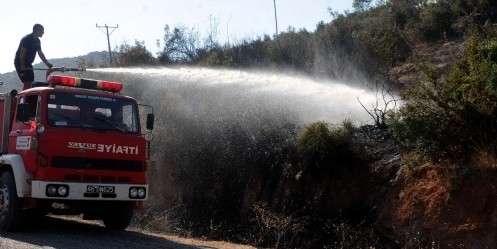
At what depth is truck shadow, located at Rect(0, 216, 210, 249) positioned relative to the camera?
33.7ft

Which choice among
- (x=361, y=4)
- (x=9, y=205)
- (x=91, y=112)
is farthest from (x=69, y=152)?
(x=361, y=4)

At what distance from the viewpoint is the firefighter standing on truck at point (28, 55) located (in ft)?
42.4

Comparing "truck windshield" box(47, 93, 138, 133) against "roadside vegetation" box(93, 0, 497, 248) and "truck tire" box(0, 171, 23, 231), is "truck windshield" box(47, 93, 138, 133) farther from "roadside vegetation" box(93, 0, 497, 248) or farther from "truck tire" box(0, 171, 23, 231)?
"roadside vegetation" box(93, 0, 497, 248)

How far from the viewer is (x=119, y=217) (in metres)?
12.5

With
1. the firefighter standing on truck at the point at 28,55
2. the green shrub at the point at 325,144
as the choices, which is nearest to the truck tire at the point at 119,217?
the firefighter standing on truck at the point at 28,55

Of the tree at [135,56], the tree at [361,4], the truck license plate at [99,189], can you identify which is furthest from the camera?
the tree at [361,4]

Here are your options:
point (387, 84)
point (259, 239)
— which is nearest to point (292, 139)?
point (259, 239)

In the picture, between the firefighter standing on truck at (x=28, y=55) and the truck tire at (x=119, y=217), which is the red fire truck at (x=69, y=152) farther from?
the firefighter standing on truck at (x=28, y=55)

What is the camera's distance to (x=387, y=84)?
1795 centimetres

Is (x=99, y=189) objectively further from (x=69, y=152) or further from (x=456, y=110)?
(x=456, y=110)

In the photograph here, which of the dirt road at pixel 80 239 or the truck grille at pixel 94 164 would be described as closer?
the dirt road at pixel 80 239

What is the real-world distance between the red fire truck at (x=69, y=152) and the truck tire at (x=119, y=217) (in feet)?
0.88

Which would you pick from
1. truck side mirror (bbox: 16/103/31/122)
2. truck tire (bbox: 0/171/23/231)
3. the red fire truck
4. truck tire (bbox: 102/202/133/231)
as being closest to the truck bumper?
the red fire truck

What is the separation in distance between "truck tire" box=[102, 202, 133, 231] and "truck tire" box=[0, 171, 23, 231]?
5.97 feet
